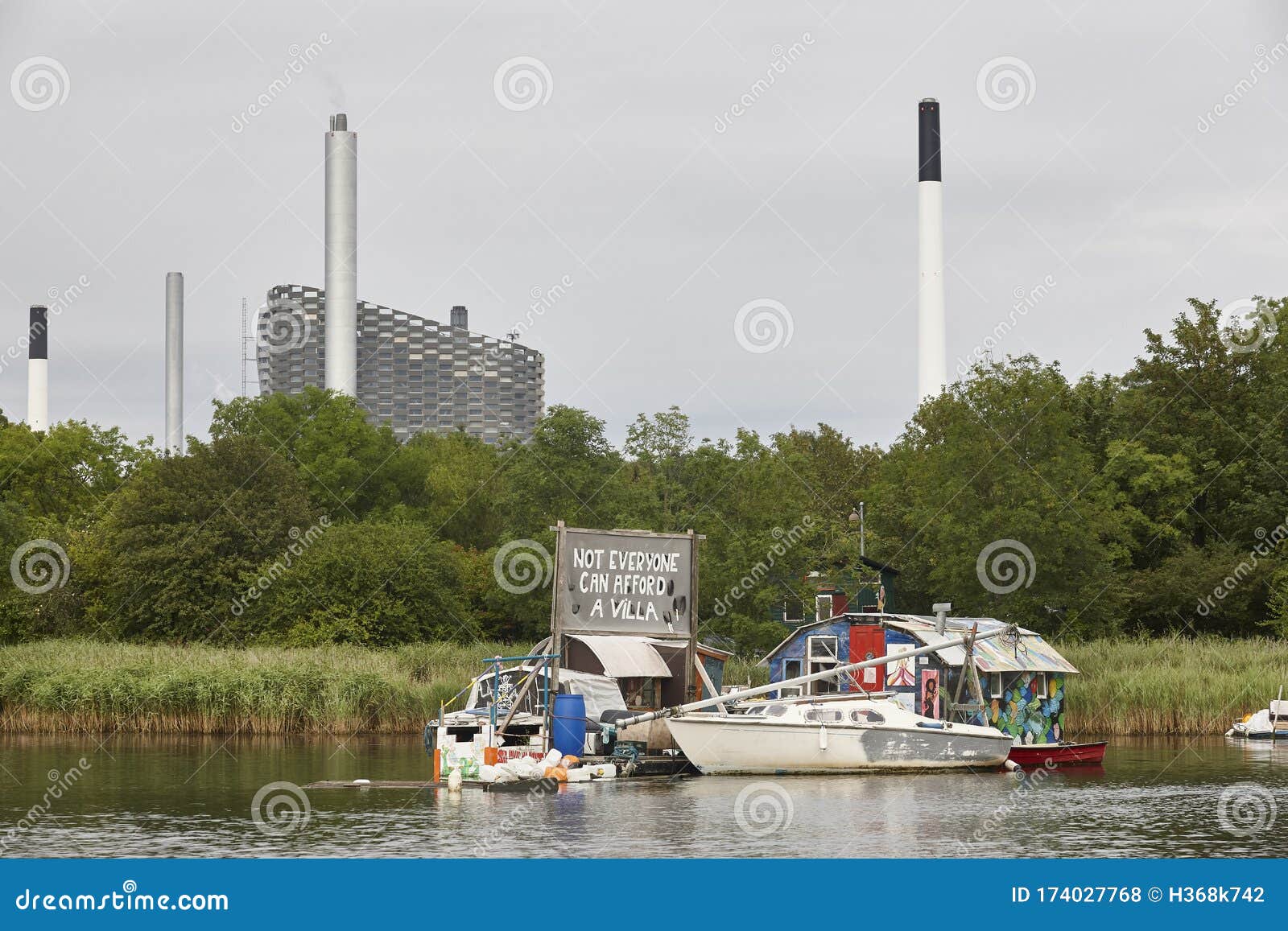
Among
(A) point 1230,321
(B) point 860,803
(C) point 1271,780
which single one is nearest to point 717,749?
(B) point 860,803

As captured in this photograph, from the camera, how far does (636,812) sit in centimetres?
3319

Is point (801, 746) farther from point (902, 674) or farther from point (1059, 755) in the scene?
point (1059, 755)

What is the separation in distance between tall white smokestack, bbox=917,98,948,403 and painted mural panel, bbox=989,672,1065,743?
56.9 metres

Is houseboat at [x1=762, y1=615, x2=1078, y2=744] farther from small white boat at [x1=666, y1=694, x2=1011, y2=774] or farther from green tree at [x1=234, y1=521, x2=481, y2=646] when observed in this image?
green tree at [x1=234, y1=521, x2=481, y2=646]

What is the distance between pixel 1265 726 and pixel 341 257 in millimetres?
79733

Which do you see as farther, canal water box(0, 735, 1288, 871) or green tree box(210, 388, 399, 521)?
green tree box(210, 388, 399, 521)

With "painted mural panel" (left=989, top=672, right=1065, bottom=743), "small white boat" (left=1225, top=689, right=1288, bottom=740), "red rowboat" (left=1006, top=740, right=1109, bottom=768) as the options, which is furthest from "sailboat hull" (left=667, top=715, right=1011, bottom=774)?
"small white boat" (left=1225, top=689, right=1288, bottom=740)

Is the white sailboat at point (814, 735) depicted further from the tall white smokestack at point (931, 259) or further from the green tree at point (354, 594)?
the tall white smokestack at point (931, 259)

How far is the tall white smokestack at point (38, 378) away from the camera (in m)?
139

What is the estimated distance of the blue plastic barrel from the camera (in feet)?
134
